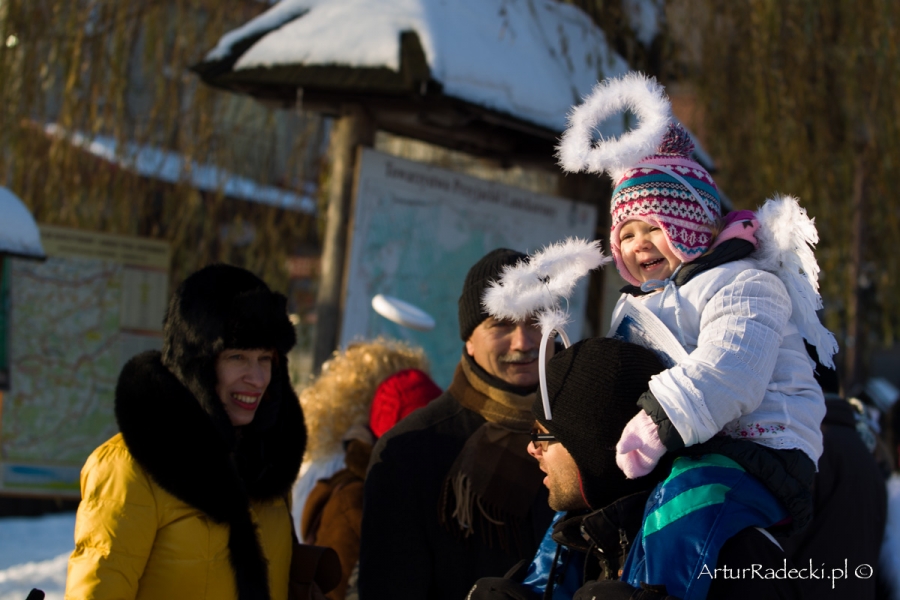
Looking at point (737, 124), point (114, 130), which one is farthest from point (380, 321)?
point (737, 124)

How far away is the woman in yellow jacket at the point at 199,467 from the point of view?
2068mm

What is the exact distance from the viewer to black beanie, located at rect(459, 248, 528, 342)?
2.51 m

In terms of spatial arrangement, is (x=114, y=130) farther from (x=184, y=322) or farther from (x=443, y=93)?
(x=184, y=322)

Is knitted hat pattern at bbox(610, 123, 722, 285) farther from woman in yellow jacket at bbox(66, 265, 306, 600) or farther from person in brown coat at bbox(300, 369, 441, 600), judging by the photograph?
person in brown coat at bbox(300, 369, 441, 600)

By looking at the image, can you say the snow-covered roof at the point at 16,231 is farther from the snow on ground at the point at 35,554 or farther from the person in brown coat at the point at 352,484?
the snow on ground at the point at 35,554

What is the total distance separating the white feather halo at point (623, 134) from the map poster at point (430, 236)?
2.32 m

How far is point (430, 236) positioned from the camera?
15.0 ft

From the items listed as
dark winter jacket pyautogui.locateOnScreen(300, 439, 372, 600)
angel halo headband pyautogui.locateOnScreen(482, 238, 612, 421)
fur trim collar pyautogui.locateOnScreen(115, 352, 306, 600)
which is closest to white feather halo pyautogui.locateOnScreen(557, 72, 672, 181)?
angel halo headband pyautogui.locateOnScreen(482, 238, 612, 421)

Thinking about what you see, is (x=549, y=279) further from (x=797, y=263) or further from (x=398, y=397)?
(x=398, y=397)

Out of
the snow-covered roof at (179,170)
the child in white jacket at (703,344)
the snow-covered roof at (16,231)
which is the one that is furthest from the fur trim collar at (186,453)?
the snow-covered roof at (179,170)

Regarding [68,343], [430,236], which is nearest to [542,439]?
[430,236]

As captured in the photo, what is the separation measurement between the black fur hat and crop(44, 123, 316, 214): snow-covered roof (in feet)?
12.2

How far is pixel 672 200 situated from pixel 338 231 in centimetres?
270

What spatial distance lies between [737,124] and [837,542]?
15.6 ft
